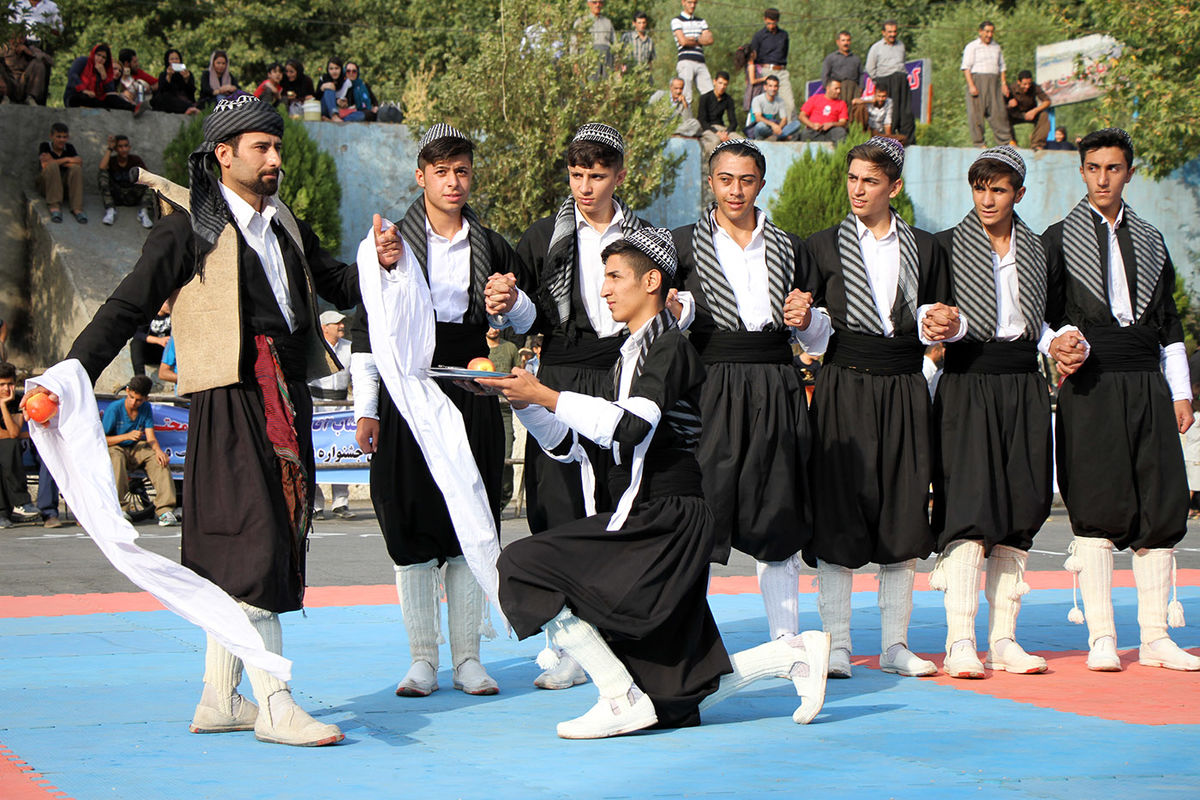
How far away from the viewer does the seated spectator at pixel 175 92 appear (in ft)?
62.4

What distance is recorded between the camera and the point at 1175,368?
251 inches

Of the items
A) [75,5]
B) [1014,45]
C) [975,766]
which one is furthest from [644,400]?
[1014,45]

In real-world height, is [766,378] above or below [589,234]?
below

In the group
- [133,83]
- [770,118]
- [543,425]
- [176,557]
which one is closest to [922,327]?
[543,425]

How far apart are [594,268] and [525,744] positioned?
217cm

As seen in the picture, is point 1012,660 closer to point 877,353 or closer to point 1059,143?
point 877,353

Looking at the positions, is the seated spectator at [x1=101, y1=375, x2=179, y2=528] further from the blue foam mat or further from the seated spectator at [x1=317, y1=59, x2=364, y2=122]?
the seated spectator at [x1=317, y1=59, x2=364, y2=122]

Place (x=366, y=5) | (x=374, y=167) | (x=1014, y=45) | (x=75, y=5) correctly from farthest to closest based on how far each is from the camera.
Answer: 1. (x=1014, y=45)
2. (x=366, y=5)
3. (x=75, y=5)
4. (x=374, y=167)

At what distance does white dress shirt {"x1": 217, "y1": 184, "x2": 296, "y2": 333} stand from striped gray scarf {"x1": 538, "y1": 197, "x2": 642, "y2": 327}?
125 centimetres

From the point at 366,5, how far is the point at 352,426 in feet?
88.2

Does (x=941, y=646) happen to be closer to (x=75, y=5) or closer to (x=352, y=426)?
(x=352, y=426)

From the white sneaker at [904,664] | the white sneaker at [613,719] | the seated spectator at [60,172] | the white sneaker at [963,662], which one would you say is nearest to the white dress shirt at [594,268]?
the white sneaker at [613,719]

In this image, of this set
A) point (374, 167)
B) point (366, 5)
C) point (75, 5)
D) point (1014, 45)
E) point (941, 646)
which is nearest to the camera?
point (941, 646)

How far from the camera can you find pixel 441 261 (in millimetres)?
5703
